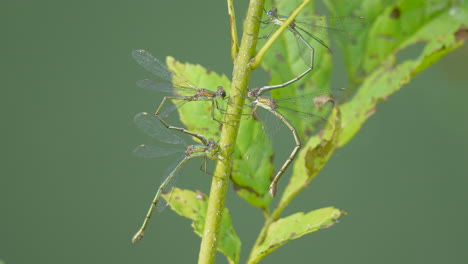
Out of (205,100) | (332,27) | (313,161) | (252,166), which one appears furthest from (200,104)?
(332,27)

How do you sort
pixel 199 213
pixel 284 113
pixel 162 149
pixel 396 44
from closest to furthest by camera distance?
pixel 199 213, pixel 284 113, pixel 396 44, pixel 162 149

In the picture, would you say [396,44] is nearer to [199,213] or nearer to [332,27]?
[332,27]

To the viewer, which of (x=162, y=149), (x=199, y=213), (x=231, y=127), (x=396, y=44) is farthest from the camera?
(x=162, y=149)

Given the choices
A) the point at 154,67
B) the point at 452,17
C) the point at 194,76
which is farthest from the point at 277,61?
the point at 452,17

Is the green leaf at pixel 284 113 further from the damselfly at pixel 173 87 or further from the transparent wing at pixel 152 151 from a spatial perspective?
the transparent wing at pixel 152 151

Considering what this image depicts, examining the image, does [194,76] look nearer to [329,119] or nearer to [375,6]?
[329,119]

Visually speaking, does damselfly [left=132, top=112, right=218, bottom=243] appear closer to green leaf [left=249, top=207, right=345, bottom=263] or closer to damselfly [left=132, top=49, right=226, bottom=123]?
damselfly [left=132, top=49, right=226, bottom=123]

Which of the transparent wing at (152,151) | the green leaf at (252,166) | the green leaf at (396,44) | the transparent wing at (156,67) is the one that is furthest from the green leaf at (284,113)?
the transparent wing at (152,151)

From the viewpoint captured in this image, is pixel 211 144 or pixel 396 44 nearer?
pixel 211 144
